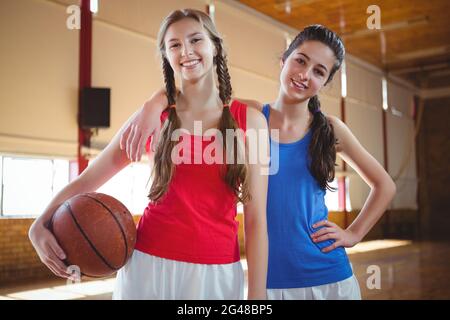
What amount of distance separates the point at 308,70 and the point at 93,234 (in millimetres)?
508

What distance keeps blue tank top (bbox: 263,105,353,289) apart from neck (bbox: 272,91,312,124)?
0.06 m

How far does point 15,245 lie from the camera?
294 cm

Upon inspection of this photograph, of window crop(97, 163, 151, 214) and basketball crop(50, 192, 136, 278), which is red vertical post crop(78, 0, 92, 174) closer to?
window crop(97, 163, 151, 214)

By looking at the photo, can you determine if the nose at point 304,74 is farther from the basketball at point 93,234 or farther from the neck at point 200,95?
the basketball at point 93,234

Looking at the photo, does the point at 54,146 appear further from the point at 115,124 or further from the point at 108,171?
the point at 108,171

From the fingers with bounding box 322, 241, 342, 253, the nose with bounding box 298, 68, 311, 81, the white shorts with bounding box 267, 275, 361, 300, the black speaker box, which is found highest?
the black speaker box

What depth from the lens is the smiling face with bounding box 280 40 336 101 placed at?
0.95 meters

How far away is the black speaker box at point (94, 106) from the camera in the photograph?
3.32 metres

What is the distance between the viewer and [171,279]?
796mm

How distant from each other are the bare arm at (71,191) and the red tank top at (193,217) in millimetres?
128

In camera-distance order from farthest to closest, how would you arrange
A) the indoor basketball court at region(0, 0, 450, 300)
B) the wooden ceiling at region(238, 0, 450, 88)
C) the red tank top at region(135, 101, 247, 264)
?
1. the indoor basketball court at region(0, 0, 450, 300)
2. the wooden ceiling at region(238, 0, 450, 88)
3. the red tank top at region(135, 101, 247, 264)

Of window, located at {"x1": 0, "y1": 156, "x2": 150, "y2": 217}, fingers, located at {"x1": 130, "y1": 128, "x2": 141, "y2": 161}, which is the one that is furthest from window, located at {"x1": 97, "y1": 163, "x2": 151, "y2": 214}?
fingers, located at {"x1": 130, "y1": 128, "x2": 141, "y2": 161}

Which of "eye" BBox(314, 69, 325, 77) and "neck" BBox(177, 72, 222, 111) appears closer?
"neck" BBox(177, 72, 222, 111)

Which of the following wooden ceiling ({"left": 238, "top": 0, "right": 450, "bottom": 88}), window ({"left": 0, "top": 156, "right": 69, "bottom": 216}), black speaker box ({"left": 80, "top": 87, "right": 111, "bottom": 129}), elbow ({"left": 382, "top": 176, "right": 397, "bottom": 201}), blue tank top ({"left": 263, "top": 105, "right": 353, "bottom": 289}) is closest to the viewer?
blue tank top ({"left": 263, "top": 105, "right": 353, "bottom": 289})
